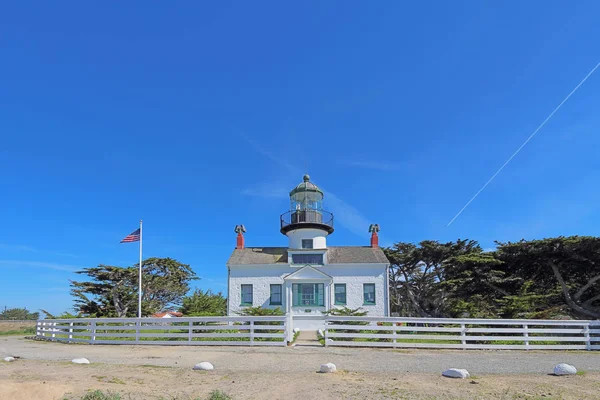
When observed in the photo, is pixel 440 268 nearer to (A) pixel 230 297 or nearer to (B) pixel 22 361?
(A) pixel 230 297

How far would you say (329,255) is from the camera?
25.7 meters

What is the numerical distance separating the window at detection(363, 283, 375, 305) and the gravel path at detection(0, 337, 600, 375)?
11876 millimetres

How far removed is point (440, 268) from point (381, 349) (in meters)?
20.0

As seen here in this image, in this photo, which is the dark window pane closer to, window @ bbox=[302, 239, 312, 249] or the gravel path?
window @ bbox=[302, 239, 312, 249]

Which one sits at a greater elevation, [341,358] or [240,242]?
[240,242]

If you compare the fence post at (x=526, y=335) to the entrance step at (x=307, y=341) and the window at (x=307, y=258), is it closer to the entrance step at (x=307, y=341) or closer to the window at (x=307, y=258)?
the entrance step at (x=307, y=341)

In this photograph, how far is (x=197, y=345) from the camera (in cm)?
1330

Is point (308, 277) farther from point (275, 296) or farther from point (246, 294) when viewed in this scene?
point (246, 294)

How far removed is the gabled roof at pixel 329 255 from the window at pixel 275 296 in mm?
1514

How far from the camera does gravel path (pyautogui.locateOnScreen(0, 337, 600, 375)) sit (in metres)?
8.66

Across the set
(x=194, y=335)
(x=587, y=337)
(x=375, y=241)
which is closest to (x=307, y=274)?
(x=375, y=241)

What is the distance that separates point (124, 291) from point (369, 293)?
14.6 metres

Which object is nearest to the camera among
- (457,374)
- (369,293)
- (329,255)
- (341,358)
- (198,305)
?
(457,374)

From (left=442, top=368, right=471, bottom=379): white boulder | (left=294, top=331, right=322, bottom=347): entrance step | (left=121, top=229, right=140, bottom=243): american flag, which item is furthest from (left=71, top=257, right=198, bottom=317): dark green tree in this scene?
(left=442, top=368, right=471, bottom=379): white boulder
